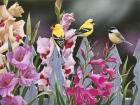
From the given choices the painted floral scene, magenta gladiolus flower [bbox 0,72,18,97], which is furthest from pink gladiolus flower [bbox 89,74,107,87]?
magenta gladiolus flower [bbox 0,72,18,97]

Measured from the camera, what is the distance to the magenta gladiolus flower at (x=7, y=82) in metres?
3.36

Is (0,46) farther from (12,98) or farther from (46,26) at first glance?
(46,26)

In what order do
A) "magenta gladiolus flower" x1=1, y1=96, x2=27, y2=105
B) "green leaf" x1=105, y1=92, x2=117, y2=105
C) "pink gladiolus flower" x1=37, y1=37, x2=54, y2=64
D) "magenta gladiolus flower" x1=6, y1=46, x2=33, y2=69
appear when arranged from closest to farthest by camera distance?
"magenta gladiolus flower" x1=6, y1=46, x2=33, y2=69, "magenta gladiolus flower" x1=1, y1=96, x2=27, y2=105, "pink gladiolus flower" x1=37, y1=37, x2=54, y2=64, "green leaf" x1=105, y1=92, x2=117, y2=105

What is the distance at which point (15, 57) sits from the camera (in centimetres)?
336

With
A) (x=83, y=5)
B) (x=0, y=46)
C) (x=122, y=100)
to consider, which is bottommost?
(x=122, y=100)

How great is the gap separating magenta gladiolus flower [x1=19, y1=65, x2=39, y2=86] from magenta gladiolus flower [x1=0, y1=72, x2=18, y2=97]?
4cm

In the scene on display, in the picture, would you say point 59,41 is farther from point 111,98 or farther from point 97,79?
point 111,98

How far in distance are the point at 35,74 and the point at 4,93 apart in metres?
0.17

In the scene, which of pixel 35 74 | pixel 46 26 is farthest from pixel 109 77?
pixel 46 26

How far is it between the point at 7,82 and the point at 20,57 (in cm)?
14

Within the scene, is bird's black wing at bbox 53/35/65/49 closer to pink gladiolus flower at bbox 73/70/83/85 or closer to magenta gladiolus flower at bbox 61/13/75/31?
magenta gladiolus flower at bbox 61/13/75/31

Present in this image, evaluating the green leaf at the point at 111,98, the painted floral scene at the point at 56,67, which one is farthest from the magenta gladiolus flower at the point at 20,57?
the green leaf at the point at 111,98

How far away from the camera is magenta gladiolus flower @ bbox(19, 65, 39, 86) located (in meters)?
3.34

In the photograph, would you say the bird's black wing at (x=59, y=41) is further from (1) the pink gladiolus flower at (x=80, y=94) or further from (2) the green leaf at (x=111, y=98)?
(2) the green leaf at (x=111, y=98)
